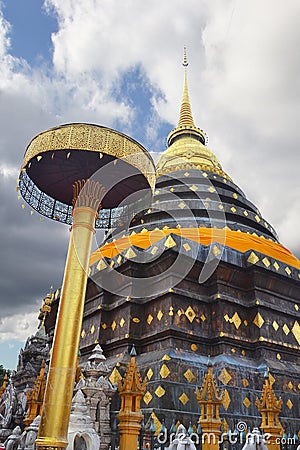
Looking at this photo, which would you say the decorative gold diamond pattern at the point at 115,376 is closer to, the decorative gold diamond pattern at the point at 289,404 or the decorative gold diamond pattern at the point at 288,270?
the decorative gold diamond pattern at the point at 289,404

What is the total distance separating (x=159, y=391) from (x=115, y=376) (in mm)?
1557

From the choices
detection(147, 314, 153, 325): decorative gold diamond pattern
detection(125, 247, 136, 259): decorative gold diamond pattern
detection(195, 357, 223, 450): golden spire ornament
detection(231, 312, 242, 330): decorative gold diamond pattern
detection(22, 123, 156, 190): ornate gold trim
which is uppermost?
detection(125, 247, 136, 259): decorative gold diamond pattern

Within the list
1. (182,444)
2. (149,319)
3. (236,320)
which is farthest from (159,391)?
(236,320)

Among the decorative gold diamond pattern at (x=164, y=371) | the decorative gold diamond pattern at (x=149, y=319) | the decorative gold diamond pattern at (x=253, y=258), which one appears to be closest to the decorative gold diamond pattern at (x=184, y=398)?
the decorative gold diamond pattern at (x=164, y=371)

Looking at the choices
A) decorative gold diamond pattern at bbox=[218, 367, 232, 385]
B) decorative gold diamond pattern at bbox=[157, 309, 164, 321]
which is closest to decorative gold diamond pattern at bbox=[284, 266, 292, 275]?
decorative gold diamond pattern at bbox=[218, 367, 232, 385]

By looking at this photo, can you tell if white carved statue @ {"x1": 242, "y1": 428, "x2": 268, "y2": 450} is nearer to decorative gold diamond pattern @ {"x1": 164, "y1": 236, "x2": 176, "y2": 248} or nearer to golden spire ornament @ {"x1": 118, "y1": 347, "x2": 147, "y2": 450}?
golden spire ornament @ {"x1": 118, "y1": 347, "x2": 147, "y2": 450}

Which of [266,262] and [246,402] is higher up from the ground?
[266,262]

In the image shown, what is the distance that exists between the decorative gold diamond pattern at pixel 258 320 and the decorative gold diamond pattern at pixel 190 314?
2.15 m

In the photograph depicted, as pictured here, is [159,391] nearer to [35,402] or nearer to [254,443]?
[35,402]

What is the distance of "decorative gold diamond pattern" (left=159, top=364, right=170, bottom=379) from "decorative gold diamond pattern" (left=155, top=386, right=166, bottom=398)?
0.33m

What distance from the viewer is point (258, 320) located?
13.0 m

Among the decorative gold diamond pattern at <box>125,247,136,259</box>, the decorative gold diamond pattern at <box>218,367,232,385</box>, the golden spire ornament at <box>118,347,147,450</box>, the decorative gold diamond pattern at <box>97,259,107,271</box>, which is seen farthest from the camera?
the decorative gold diamond pattern at <box>97,259,107,271</box>

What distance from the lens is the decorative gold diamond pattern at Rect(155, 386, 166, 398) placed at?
33.1ft

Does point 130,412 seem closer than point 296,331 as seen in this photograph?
Yes
